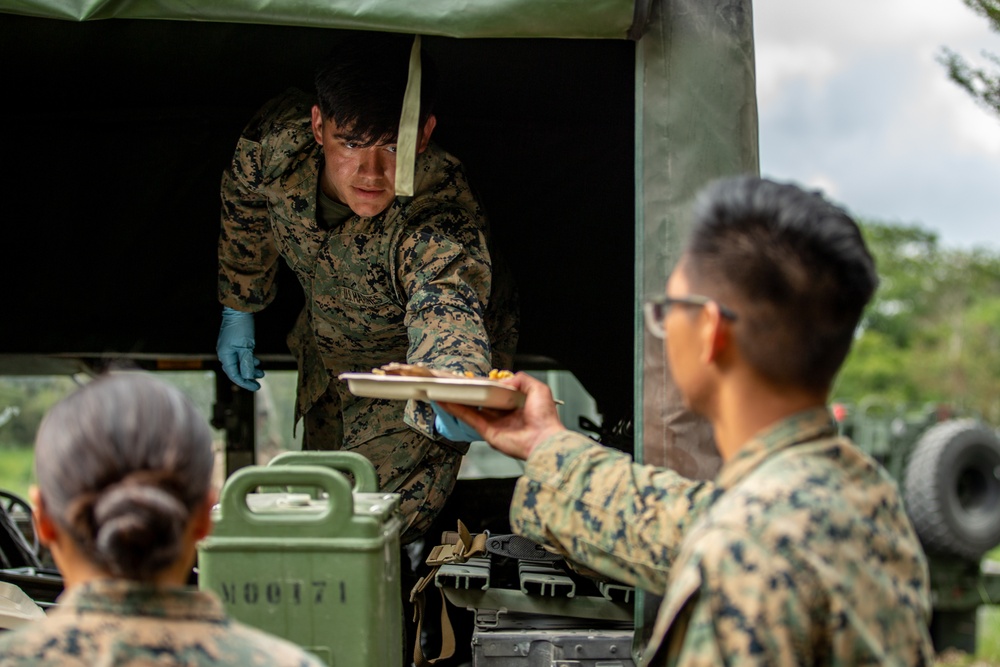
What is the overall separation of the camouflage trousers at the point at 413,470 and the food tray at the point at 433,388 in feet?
4.37

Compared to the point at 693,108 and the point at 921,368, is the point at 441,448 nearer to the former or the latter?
the point at 693,108

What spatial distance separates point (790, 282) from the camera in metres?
1.63

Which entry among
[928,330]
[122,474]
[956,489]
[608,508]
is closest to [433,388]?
[608,508]

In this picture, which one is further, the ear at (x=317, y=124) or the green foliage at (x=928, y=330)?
the green foliage at (x=928, y=330)

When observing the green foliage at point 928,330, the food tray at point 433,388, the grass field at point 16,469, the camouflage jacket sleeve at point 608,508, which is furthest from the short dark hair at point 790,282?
the green foliage at point 928,330

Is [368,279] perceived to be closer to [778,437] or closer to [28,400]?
[778,437]

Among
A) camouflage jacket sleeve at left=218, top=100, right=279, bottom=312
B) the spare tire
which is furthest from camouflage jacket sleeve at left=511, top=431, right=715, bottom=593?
the spare tire

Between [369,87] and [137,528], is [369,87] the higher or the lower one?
the higher one

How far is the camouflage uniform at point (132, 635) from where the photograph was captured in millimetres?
1461

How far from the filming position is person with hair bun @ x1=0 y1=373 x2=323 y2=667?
1.46 metres

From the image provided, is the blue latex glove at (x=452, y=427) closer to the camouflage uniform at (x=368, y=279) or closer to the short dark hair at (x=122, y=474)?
the camouflage uniform at (x=368, y=279)

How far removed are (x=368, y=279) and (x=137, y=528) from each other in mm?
2120

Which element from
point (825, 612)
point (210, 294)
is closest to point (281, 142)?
point (210, 294)

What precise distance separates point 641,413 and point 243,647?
52.3 inches
